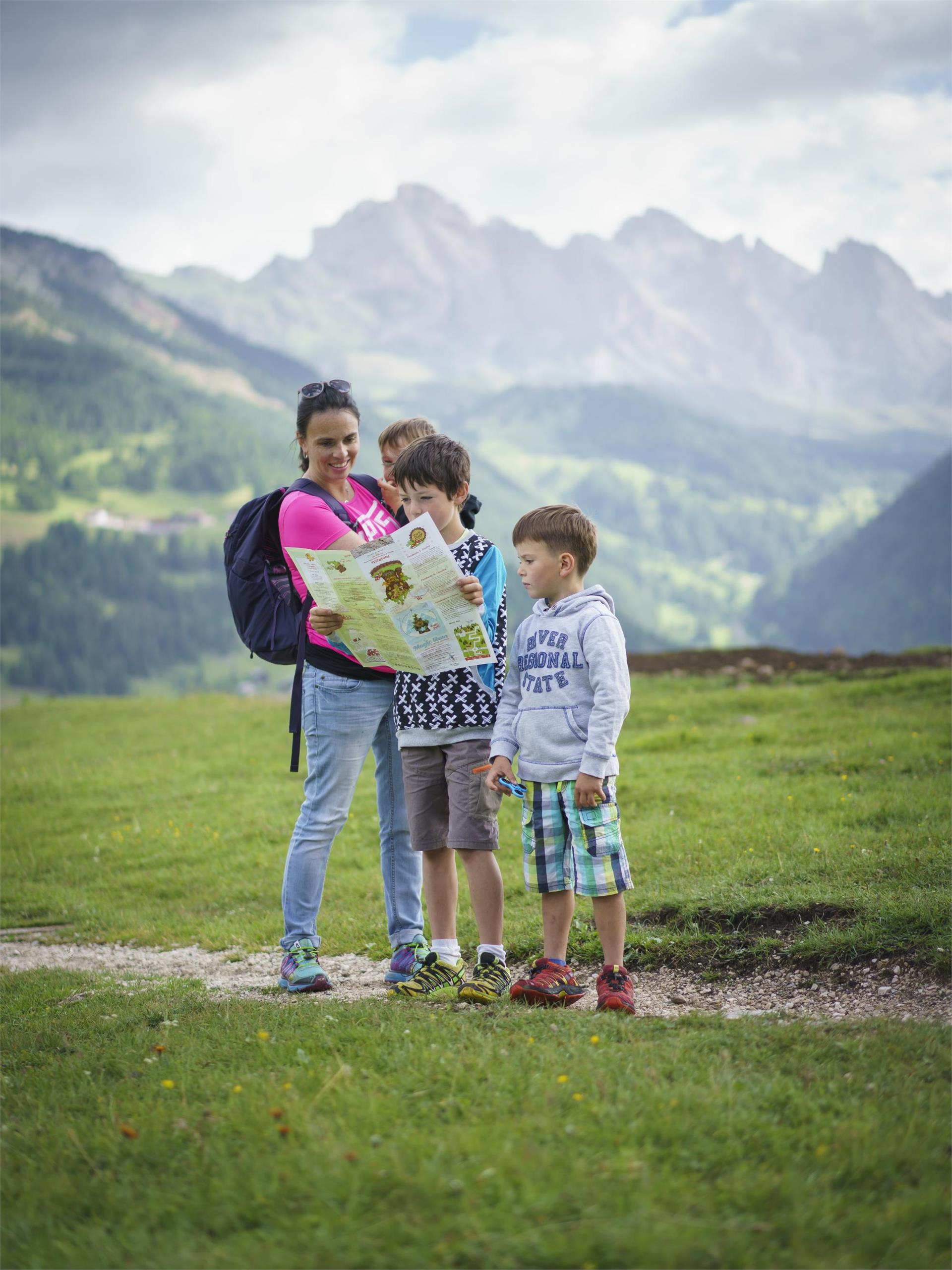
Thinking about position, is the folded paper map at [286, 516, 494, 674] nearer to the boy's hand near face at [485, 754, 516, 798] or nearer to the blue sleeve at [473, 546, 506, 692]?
the blue sleeve at [473, 546, 506, 692]

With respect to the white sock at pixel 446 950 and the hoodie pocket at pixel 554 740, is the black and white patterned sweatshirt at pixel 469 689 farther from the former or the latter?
the white sock at pixel 446 950

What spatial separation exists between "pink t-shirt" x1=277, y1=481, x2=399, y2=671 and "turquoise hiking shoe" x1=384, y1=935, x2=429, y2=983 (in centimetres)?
164

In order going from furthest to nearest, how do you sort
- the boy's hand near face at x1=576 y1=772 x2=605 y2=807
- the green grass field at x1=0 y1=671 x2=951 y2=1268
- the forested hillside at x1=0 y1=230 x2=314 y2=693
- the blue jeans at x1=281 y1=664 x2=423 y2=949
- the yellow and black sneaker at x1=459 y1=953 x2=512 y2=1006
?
the forested hillside at x1=0 y1=230 x2=314 y2=693
the blue jeans at x1=281 y1=664 x2=423 y2=949
the yellow and black sneaker at x1=459 y1=953 x2=512 y2=1006
the boy's hand near face at x1=576 y1=772 x2=605 y2=807
the green grass field at x1=0 y1=671 x2=951 y2=1268

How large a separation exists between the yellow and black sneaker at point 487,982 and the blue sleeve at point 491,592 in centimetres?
140

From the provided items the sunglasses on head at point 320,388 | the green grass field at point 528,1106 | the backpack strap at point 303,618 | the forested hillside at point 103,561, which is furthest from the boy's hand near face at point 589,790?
the forested hillside at point 103,561

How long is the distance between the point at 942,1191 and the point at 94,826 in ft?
36.2

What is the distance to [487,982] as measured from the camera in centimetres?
527

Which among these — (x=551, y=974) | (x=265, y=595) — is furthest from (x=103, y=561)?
(x=551, y=974)

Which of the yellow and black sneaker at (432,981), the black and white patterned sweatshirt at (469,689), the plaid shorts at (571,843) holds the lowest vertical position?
the yellow and black sneaker at (432,981)

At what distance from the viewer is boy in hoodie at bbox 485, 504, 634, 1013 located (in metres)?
4.95

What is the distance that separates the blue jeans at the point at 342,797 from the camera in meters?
5.73

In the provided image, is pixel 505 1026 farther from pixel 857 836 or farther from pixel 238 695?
pixel 238 695

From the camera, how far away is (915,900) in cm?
596

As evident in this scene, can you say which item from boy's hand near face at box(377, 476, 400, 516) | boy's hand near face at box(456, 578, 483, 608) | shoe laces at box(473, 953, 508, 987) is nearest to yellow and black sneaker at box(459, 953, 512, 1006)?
shoe laces at box(473, 953, 508, 987)
